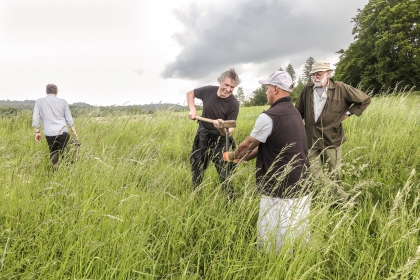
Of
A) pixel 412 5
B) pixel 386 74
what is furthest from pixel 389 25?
pixel 386 74

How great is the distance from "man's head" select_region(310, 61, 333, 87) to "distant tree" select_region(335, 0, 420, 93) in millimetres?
26737

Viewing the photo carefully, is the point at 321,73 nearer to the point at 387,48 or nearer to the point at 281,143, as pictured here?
the point at 281,143

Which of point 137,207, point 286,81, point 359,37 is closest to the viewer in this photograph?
point 137,207

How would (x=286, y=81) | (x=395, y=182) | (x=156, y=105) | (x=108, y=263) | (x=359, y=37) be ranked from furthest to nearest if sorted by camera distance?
(x=359, y=37) < (x=156, y=105) < (x=395, y=182) < (x=286, y=81) < (x=108, y=263)

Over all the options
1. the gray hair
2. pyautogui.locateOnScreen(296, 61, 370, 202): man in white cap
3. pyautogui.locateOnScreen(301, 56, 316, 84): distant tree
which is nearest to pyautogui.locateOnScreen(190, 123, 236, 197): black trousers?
the gray hair

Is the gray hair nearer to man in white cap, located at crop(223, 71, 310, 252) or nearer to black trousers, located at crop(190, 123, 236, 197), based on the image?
black trousers, located at crop(190, 123, 236, 197)

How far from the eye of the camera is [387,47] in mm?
26750

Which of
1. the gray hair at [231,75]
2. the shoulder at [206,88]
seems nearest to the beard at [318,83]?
the gray hair at [231,75]

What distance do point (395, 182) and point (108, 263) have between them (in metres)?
3.79

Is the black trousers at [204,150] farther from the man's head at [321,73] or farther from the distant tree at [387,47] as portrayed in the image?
the distant tree at [387,47]

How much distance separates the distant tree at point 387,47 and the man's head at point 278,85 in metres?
28.2

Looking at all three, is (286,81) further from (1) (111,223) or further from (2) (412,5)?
(2) (412,5)

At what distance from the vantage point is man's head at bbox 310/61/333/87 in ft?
11.9

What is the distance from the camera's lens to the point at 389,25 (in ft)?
88.4
